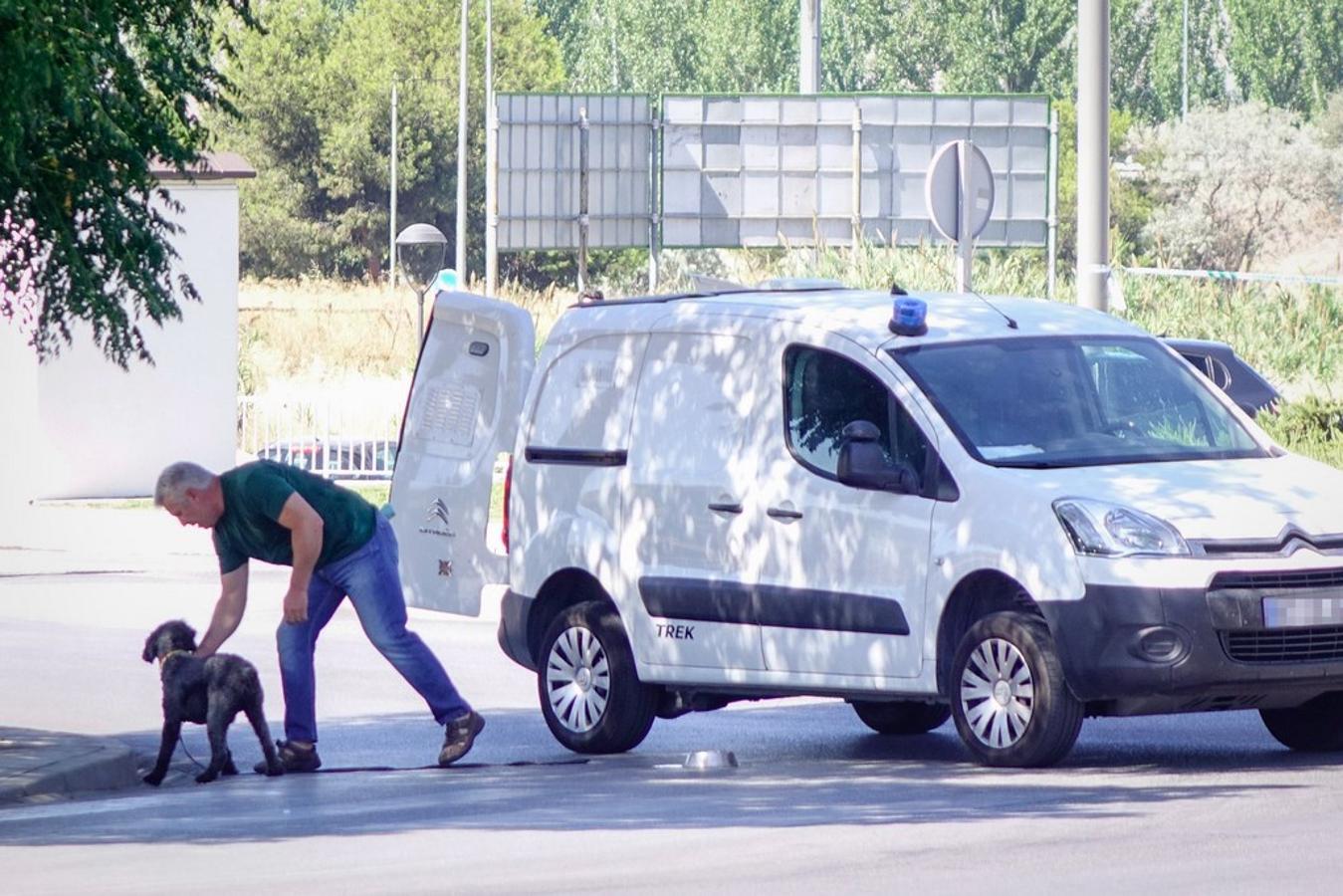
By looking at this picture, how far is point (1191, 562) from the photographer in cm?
925

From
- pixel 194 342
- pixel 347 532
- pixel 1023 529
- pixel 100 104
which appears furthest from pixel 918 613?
pixel 194 342

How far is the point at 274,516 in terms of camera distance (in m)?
10.4

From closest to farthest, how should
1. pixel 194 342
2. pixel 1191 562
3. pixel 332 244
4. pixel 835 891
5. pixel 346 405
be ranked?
pixel 835 891 → pixel 1191 562 → pixel 194 342 → pixel 346 405 → pixel 332 244

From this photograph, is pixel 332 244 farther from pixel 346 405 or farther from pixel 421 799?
pixel 421 799

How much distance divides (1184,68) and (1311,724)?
8802cm

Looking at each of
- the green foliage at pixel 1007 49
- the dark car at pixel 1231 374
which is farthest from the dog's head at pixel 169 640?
the green foliage at pixel 1007 49

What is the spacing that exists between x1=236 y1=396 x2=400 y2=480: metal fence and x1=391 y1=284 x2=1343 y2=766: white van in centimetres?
1787

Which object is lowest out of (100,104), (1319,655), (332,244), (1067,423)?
(1319,655)

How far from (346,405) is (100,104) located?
2254 cm

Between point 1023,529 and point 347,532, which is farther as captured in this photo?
point 347,532

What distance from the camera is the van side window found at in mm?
10219

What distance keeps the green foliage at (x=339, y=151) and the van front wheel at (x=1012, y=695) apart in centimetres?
6569

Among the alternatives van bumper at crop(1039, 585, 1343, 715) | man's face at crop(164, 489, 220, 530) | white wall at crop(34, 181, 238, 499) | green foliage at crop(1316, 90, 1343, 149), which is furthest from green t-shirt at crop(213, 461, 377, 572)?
green foliage at crop(1316, 90, 1343, 149)

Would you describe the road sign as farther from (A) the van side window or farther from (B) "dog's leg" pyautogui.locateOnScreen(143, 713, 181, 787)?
(B) "dog's leg" pyautogui.locateOnScreen(143, 713, 181, 787)
